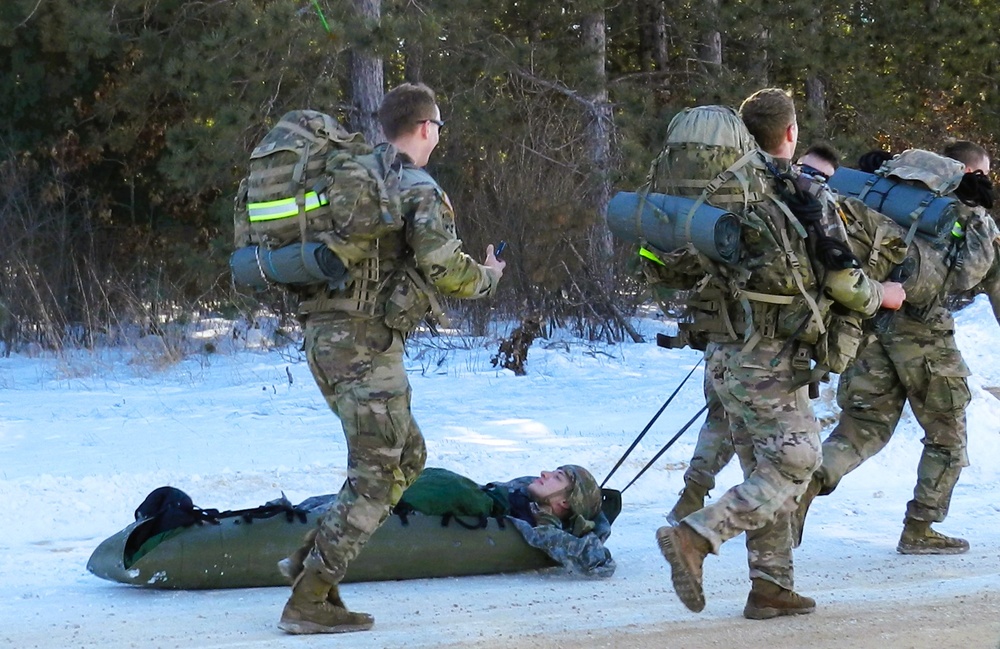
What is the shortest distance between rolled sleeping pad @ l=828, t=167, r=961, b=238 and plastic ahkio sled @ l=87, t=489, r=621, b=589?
2279 millimetres

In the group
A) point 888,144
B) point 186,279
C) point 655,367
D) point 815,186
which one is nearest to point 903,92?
point 888,144

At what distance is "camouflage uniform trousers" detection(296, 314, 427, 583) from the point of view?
15.4 feet

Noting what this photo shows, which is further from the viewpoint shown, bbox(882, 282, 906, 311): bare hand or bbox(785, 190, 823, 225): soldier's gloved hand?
bbox(882, 282, 906, 311): bare hand

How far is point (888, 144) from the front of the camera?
1950 cm

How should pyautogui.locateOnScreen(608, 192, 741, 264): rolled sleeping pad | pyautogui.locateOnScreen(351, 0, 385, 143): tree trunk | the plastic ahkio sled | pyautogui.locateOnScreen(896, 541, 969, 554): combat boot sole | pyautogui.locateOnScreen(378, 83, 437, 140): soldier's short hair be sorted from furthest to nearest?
pyautogui.locateOnScreen(351, 0, 385, 143): tree trunk < pyautogui.locateOnScreen(896, 541, 969, 554): combat boot sole < the plastic ahkio sled < pyautogui.locateOnScreen(378, 83, 437, 140): soldier's short hair < pyautogui.locateOnScreen(608, 192, 741, 264): rolled sleeping pad

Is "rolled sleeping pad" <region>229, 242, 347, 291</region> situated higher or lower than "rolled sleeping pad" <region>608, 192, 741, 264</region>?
lower

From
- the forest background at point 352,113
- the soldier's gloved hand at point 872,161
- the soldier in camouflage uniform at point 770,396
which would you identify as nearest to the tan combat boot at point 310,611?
the soldier in camouflage uniform at point 770,396

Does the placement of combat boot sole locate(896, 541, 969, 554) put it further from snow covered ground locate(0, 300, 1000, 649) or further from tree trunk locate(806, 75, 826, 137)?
tree trunk locate(806, 75, 826, 137)

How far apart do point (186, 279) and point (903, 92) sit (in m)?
10.5

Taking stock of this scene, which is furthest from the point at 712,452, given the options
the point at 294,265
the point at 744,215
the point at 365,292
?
the point at 294,265

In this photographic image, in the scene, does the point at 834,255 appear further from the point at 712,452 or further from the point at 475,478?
the point at 475,478

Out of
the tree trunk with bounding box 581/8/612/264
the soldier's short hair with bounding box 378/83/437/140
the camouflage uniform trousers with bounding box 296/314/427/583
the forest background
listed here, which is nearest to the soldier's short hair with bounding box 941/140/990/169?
the soldier's short hair with bounding box 378/83/437/140

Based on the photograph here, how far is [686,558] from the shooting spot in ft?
15.1

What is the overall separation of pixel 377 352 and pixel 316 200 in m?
0.60
